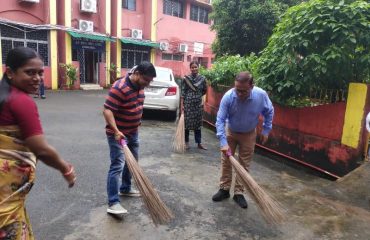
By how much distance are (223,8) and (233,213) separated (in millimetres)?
12878

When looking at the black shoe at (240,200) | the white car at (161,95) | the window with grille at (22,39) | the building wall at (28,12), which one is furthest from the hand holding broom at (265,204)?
the building wall at (28,12)

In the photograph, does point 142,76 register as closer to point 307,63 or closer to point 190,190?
point 190,190

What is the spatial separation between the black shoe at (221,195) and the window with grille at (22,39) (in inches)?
543

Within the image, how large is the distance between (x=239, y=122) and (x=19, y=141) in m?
2.58

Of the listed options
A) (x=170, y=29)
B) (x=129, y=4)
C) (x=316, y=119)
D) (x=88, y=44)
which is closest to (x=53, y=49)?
(x=88, y=44)

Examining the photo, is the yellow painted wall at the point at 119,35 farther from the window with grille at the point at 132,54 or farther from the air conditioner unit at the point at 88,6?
the air conditioner unit at the point at 88,6

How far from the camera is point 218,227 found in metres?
3.35

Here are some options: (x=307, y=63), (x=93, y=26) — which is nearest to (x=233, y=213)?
(x=307, y=63)

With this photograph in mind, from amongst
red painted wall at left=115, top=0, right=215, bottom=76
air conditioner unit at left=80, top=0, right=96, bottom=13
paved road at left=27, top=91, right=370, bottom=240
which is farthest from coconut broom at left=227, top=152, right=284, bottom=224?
red painted wall at left=115, top=0, right=215, bottom=76

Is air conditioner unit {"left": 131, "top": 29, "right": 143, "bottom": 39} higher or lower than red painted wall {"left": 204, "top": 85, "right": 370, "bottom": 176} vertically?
higher

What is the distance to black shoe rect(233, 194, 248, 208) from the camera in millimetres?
3836

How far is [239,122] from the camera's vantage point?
3.88m

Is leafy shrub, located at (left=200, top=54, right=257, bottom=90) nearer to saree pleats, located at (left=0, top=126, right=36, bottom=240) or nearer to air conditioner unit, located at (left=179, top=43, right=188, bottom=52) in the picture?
saree pleats, located at (left=0, top=126, right=36, bottom=240)

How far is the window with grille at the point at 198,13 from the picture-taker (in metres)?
24.9
